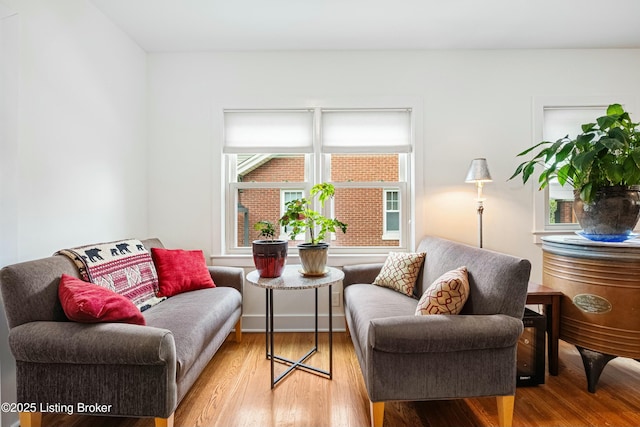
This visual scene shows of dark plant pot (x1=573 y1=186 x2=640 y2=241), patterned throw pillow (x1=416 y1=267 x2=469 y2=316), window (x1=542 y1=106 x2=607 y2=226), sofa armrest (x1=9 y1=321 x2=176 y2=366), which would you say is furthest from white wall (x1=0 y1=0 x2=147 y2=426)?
window (x1=542 y1=106 x2=607 y2=226)

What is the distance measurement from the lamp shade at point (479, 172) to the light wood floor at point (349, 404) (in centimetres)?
147

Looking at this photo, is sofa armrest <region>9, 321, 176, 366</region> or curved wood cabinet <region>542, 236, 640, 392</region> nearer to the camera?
sofa armrest <region>9, 321, 176, 366</region>

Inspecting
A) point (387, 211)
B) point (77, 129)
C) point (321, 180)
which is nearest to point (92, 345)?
point (77, 129)

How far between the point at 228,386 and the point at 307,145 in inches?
80.6

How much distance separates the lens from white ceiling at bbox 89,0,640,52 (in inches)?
89.4

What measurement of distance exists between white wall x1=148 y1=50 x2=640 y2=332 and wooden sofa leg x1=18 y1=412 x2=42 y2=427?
1.58m

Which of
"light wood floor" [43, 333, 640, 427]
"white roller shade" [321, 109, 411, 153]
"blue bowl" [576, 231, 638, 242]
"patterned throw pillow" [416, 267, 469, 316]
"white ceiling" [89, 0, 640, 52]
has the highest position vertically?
"white ceiling" [89, 0, 640, 52]

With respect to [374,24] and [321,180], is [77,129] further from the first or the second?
[374,24]

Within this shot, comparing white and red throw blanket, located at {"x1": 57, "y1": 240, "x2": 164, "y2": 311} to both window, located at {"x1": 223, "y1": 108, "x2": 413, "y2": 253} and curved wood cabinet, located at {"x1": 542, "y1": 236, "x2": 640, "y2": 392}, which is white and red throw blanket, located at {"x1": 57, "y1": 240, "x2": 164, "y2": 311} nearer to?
window, located at {"x1": 223, "y1": 108, "x2": 413, "y2": 253}

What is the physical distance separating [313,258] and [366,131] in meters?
1.52

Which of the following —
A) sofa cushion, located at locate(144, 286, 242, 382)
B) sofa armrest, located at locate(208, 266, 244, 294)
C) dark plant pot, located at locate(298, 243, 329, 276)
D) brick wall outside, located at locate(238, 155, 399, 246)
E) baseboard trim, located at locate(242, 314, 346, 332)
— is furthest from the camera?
brick wall outside, located at locate(238, 155, 399, 246)

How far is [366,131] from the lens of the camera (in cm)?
295

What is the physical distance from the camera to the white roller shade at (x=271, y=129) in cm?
295

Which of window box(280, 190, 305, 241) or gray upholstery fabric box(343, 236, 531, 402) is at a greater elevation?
window box(280, 190, 305, 241)
